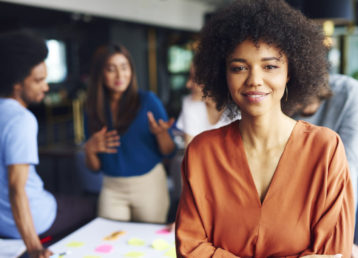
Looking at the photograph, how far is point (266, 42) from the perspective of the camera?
1.11 m

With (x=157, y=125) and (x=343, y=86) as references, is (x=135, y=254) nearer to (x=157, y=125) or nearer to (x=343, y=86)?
(x=157, y=125)

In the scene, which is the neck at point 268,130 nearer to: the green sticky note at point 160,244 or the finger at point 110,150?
the green sticky note at point 160,244

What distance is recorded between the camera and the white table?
1.53 meters

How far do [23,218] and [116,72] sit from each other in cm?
103

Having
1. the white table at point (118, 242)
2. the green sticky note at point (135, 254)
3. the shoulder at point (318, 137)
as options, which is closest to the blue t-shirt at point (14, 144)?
the white table at point (118, 242)

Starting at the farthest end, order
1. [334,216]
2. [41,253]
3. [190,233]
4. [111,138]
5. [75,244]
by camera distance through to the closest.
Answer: [111,138] < [75,244] < [41,253] < [190,233] < [334,216]

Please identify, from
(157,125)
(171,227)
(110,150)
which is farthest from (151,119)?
(171,227)

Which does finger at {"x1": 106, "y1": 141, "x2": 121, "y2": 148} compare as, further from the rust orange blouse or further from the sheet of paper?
the rust orange blouse

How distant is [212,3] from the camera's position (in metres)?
9.46

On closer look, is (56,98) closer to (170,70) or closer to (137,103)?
(170,70)

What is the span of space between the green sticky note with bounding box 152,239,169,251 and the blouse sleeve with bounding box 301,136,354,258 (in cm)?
66

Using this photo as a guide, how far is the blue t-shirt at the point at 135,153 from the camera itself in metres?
2.23

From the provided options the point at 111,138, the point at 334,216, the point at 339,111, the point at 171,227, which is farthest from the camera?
the point at 111,138

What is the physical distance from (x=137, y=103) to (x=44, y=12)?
11.7 feet
